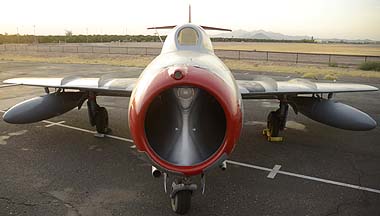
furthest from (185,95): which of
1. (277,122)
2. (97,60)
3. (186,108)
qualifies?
(97,60)

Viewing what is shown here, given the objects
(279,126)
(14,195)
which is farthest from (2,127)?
(279,126)

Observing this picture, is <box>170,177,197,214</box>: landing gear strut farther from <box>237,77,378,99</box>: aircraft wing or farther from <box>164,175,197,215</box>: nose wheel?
<box>237,77,378,99</box>: aircraft wing

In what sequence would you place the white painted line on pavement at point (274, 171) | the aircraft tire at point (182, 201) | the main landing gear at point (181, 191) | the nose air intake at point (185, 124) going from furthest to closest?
1. the white painted line on pavement at point (274, 171)
2. the aircraft tire at point (182, 201)
3. the main landing gear at point (181, 191)
4. the nose air intake at point (185, 124)

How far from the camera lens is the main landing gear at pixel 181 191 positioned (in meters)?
4.57

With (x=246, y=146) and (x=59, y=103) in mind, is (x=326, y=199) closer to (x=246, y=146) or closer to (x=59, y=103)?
(x=246, y=146)

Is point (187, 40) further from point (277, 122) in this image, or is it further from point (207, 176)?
point (277, 122)

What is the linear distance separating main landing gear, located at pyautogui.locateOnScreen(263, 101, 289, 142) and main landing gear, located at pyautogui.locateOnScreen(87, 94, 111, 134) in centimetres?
428

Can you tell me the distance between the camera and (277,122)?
8.29 metres

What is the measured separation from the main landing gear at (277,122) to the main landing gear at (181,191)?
4.05 meters

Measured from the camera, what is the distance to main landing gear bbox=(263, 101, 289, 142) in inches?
319

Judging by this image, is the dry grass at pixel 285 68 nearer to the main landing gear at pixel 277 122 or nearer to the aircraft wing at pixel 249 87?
the aircraft wing at pixel 249 87

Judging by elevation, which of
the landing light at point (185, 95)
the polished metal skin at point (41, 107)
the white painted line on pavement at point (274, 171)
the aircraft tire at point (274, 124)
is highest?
the landing light at point (185, 95)

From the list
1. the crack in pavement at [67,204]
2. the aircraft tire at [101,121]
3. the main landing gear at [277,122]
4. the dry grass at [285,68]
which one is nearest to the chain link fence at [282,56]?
the dry grass at [285,68]

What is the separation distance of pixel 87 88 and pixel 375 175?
250 inches
